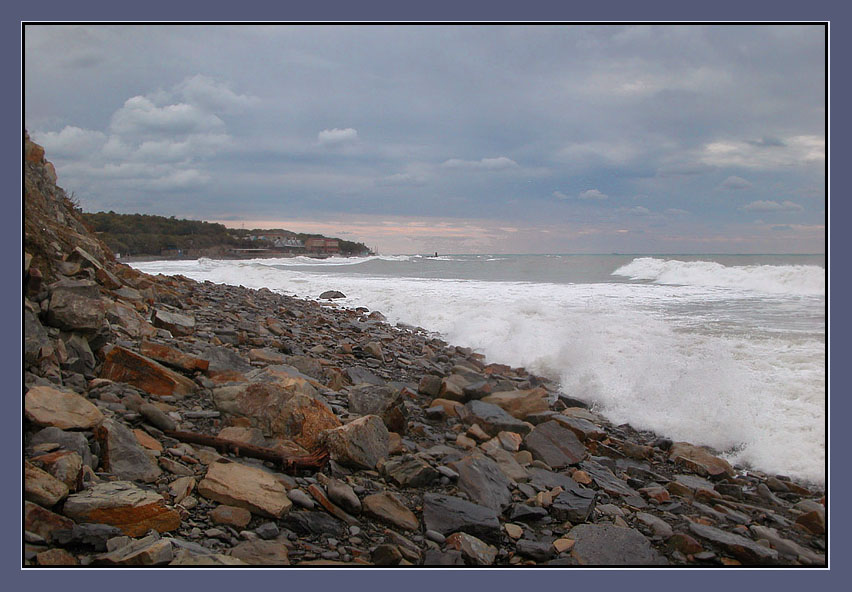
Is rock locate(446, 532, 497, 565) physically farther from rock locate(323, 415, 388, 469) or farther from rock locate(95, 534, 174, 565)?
rock locate(95, 534, 174, 565)

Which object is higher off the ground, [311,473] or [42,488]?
[42,488]

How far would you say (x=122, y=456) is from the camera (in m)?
3.00

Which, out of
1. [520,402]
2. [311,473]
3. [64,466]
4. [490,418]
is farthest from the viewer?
[520,402]

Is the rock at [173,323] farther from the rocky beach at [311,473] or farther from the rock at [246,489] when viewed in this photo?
the rock at [246,489]

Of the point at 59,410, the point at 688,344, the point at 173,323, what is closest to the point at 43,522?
the point at 59,410

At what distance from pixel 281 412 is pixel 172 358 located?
1.58 metres

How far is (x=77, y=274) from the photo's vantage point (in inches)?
200

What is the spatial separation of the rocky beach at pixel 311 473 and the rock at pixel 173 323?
0.39m

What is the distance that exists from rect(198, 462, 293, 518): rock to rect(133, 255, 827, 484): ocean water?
3.56 metres

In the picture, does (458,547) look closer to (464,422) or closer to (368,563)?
(368,563)

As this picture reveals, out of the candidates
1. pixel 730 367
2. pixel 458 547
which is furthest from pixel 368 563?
pixel 730 367

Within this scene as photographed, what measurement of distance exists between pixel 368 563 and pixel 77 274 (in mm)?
4265

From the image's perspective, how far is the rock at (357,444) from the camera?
143 inches

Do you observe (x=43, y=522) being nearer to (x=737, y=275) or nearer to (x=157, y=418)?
(x=157, y=418)
